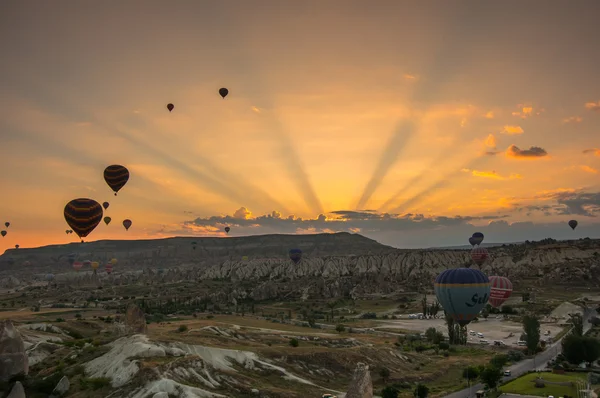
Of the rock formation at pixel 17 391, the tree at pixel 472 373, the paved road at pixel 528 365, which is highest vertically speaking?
the rock formation at pixel 17 391

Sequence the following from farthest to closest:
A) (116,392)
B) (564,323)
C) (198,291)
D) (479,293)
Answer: (198,291), (564,323), (479,293), (116,392)

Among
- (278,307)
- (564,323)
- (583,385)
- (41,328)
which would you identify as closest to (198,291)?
(278,307)

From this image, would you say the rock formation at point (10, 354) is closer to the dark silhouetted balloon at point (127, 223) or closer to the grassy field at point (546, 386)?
the grassy field at point (546, 386)

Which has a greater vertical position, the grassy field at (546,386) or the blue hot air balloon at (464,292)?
the blue hot air balloon at (464,292)

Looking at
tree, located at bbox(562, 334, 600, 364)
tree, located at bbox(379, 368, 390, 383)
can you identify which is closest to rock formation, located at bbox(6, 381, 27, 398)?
tree, located at bbox(379, 368, 390, 383)

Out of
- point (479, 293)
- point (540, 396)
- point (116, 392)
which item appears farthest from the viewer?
point (479, 293)

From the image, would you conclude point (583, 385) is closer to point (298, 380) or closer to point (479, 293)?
point (479, 293)

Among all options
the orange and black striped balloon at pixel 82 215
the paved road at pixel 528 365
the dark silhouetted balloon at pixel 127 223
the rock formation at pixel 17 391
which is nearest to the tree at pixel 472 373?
the paved road at pixel 528 365
